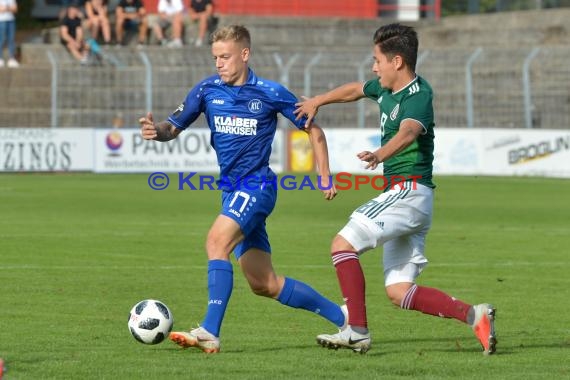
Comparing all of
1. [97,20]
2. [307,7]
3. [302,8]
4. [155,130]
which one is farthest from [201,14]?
[155,130]

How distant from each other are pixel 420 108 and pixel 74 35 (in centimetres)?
2702

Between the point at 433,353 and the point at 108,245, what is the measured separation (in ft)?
25.7

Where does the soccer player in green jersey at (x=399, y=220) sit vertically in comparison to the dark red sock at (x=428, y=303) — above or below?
above

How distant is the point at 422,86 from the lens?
318 inches

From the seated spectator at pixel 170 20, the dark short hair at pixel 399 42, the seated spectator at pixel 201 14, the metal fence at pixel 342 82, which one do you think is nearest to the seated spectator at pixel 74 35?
the metal fence at pixel 342 82

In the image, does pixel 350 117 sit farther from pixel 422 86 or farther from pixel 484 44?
pixel 422 86

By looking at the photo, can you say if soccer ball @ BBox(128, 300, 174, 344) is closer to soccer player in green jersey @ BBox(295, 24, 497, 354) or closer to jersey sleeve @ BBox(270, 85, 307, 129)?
soccer player in green jersey @ BBox(295, 24, 497, 354)

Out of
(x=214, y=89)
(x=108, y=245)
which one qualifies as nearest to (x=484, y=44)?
(x=108, y=245)

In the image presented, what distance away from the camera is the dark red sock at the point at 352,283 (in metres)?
8.00

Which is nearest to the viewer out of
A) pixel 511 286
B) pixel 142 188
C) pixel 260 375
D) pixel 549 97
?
pixel 260 375

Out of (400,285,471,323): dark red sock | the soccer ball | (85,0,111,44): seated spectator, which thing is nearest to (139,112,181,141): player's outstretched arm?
the soccer ball

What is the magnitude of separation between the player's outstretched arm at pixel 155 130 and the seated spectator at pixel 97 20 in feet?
87.5

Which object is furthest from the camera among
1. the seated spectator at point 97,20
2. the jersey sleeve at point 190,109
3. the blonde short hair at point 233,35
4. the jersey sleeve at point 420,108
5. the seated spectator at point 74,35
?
the seated spectator at point 97,20

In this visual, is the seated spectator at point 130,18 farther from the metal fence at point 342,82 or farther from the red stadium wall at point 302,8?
the red stadium wall at point 302,8
